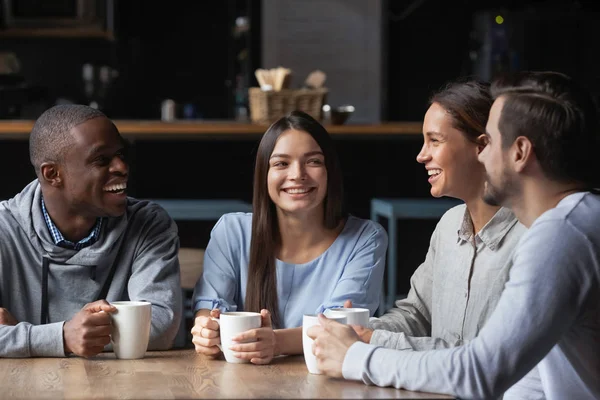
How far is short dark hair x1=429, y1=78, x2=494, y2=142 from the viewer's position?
204cm

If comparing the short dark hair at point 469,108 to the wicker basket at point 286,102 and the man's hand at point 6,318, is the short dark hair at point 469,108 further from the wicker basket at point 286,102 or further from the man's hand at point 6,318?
the wicker basket at point 286,102

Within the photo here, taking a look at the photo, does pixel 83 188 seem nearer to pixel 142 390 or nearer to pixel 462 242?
pixel 142 390

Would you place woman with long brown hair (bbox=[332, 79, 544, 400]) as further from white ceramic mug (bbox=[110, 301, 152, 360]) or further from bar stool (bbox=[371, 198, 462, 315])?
bar stool (bbox=[371, 198, 462, 315])

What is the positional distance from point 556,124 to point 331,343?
53 centimetres

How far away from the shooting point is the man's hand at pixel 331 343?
155cm

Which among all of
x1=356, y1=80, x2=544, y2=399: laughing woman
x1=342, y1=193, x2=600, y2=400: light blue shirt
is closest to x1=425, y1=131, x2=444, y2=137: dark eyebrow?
x1=356, y1=80, x2=544, y2=399: laughing woman

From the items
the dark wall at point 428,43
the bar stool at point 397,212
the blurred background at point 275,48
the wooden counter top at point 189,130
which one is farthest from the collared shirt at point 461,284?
the dark wall at point 428,43

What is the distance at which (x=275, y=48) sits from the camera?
630 cm

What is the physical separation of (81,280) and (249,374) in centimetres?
64

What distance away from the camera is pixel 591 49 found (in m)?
6.05

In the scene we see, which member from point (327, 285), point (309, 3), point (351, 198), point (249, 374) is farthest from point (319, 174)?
point (309, 3)

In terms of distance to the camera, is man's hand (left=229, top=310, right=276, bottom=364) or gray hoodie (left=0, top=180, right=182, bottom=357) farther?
gray hoodie (left=0, top=180, right=182, bottom=357)

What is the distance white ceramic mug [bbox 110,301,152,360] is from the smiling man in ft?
0.75

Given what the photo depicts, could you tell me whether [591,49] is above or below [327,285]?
above
